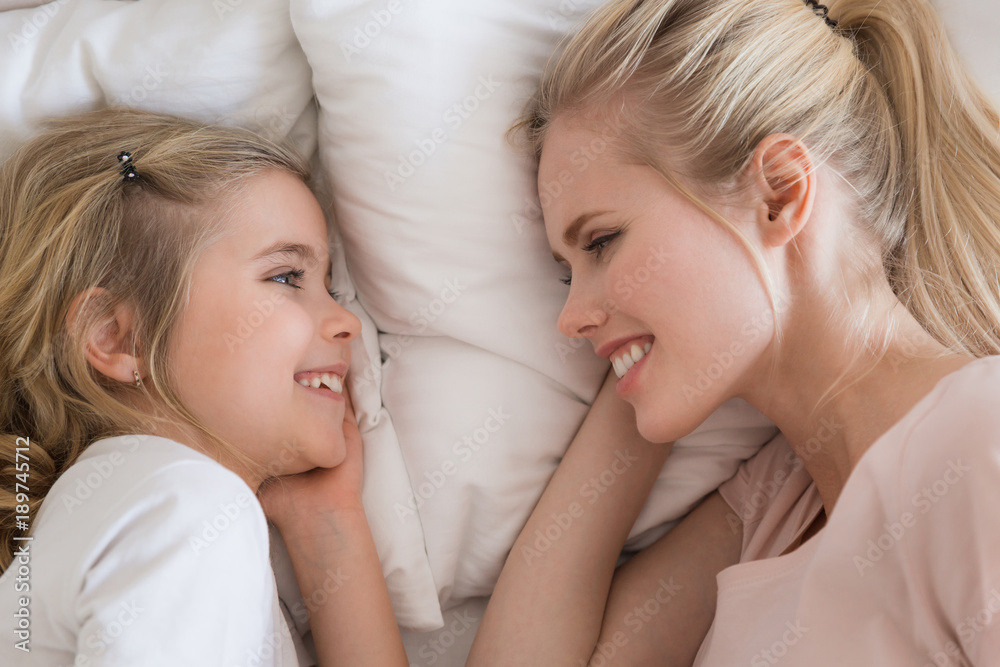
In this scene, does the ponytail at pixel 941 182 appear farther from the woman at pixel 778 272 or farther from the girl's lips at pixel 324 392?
the girl's lips at pixel 324 392

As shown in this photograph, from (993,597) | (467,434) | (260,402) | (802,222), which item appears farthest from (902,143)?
(260,402)

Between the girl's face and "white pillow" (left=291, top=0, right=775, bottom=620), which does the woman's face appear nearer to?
"white pillow" (left=291, top=0, right=775, bottom=620)

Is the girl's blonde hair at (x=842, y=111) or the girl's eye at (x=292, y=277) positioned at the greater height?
the girl's blonde hair at (x=842, y=111)

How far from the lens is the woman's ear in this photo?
1.10m

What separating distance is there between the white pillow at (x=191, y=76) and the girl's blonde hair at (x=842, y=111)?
23.9 inches

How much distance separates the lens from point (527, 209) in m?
1.41

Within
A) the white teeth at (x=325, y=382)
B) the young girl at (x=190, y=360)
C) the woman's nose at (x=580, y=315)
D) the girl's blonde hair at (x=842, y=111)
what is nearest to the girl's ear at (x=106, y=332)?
the young girl at (x=190, y=360)

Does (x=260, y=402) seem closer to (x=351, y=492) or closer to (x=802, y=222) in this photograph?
(x=351, y=492)

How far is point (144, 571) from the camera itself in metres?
0.95

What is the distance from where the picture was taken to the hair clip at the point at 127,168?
127 cm

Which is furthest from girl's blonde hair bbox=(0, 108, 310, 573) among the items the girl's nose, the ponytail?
the ponytail

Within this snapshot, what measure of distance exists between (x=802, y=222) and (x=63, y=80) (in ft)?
4.48

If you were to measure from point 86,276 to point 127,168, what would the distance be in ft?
0.66

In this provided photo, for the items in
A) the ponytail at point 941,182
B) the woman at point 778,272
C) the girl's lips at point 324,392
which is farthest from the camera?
the girl's lips at point 324,392
